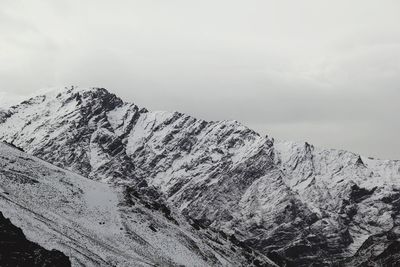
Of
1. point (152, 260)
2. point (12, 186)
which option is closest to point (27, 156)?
point (12, 186)

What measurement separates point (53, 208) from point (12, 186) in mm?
6952

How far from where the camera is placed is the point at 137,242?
90500 mm

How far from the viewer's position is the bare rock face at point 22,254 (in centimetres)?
5491

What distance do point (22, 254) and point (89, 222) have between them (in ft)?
118

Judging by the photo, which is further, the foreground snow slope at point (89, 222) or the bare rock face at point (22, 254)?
the foreground snow slope at point (89, 222)

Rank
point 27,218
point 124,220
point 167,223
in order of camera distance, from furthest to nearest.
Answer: point 167,223 < point 124,220 < point 27,218

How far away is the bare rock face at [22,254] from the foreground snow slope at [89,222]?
7055mm

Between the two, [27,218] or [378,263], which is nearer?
[27,218]

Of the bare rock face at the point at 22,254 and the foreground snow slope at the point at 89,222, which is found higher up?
the bare rock face at the point at 22,254

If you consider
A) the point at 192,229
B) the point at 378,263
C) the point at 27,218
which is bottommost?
the point at 378,263

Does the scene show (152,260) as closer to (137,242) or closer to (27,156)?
(137,242)

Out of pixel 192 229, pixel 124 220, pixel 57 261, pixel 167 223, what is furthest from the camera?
pixel 192 229

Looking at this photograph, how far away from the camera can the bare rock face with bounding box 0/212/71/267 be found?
54.9 metres

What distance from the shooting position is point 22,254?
185 ft
